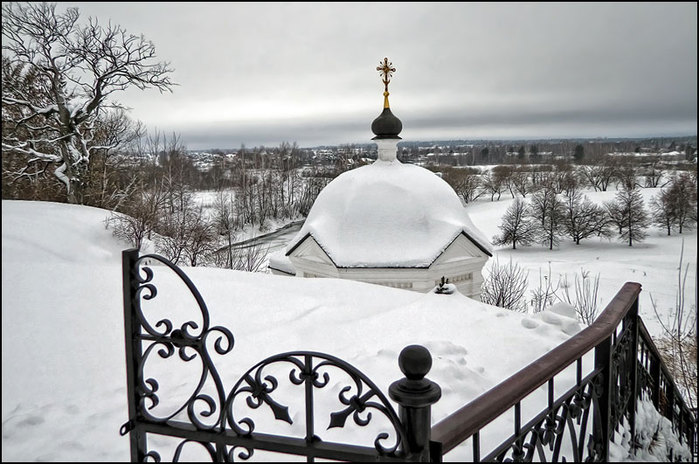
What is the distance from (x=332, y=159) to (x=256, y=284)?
2926 centimetres

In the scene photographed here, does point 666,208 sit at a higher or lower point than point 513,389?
higher

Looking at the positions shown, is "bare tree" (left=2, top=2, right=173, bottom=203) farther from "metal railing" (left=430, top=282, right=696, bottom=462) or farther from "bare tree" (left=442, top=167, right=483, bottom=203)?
"bare tree" (left=442, top=167, right=483, bottom=203)

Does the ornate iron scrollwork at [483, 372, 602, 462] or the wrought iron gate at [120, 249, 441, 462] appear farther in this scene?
the ornate iron scrollwork at [483, 372, 602, 462]

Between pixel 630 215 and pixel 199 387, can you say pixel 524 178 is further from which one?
pixel 199 387

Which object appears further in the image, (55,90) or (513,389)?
(55,90)

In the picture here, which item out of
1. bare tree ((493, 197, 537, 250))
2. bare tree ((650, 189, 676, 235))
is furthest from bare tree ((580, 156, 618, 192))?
bare tree ((650, 189, 676, 235))

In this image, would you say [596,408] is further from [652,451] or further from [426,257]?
[426,257]

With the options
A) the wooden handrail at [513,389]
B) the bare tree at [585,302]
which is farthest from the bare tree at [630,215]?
the wooden handrail at [513,389]

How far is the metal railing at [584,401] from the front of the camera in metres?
1.68

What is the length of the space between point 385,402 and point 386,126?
12.2m

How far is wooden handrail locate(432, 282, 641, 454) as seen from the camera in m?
1.54

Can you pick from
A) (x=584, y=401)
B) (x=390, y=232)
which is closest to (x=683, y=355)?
(x=390, y=232)

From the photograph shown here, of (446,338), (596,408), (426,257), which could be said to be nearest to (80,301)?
(596,408)

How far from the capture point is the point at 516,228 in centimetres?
3866
